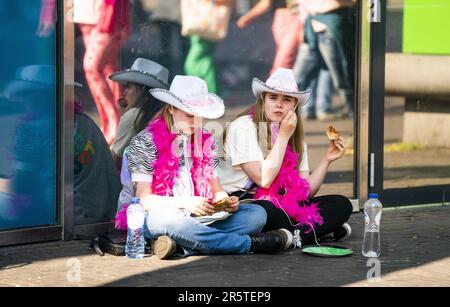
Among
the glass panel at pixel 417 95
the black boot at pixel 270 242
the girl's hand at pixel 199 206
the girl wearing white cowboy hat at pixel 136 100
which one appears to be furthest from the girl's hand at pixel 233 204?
the glass panel at pixel 417 95

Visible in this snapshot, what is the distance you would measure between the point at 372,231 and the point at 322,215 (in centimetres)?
45

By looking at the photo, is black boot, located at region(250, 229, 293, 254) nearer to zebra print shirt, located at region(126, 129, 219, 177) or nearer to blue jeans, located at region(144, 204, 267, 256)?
blue jeans, located at region(144, 204, 267, 256)

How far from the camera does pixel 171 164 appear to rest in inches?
267

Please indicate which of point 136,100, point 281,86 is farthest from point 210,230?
point 136,100

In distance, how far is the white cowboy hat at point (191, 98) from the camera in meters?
6.80

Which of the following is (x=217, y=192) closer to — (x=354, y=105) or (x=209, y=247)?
(x=209, y=247)

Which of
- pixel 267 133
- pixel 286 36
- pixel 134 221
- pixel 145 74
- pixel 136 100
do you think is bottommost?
pixel 134 221

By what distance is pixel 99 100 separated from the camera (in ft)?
24.5

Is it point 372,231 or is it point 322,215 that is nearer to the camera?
point 372,231

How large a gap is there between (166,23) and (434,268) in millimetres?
2642

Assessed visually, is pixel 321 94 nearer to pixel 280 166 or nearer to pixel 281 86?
pixel 281 86

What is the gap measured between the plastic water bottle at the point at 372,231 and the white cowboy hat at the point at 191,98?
1.17m

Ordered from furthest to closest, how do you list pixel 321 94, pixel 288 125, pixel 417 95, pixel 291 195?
pixel 417 95
pixel 321 94
pixel 291 195
pixel 288 125

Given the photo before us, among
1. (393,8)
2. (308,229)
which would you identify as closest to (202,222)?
(308,229)
